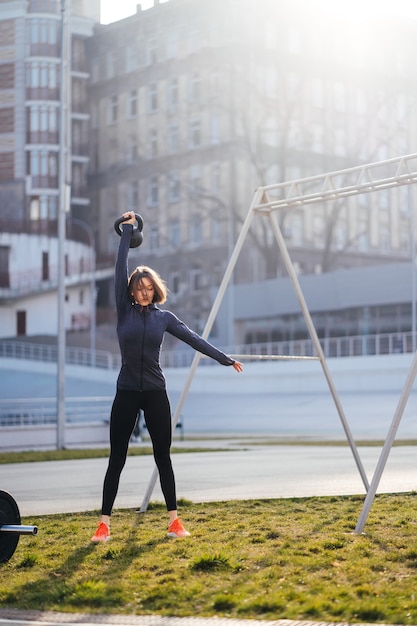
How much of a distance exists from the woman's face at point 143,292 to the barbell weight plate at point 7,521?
1490 mm

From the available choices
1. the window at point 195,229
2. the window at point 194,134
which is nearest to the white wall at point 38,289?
the window at point 195,229

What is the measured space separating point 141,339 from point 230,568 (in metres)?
1.65

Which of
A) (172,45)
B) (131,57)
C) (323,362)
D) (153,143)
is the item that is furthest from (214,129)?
(323,362)

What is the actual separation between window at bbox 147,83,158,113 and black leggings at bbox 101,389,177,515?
7058cm

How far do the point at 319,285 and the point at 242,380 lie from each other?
10293 mm

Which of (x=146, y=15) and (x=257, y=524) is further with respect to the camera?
(x=146, y=15)

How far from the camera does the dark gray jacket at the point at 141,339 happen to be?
6.91m

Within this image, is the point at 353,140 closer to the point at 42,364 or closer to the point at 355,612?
the point at 42,364

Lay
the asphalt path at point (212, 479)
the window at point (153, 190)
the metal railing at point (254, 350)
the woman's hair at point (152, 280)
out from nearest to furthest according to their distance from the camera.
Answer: the woman's hair at point (152, 280), the asphalt path at point (212, 479), the metal railing at point (254, 350), the window at point (153, 190)

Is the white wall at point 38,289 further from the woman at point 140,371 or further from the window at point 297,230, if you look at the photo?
the woman at point 140,371

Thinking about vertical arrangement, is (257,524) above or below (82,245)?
below

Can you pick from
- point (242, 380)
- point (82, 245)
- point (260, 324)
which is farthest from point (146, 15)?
point (242, 380)

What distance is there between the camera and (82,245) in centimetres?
7650

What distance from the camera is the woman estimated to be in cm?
692
